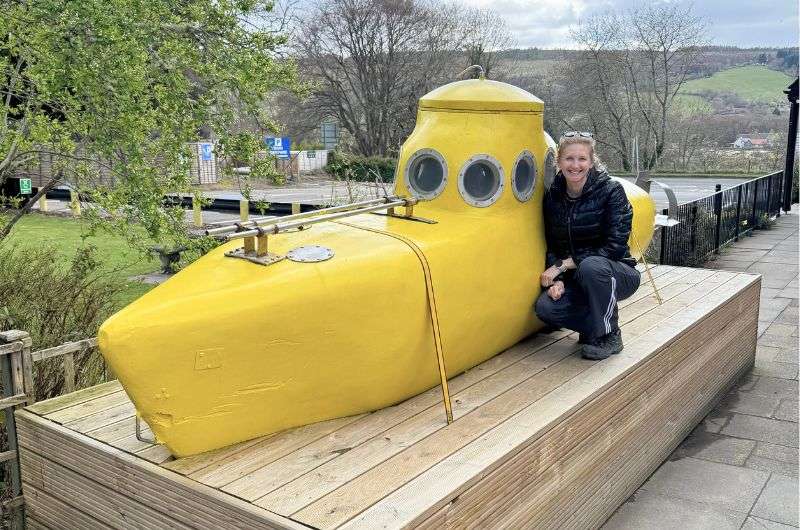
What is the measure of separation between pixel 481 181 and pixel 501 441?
1.45 meters

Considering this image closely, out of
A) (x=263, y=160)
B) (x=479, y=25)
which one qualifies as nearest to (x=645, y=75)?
(x=479, y=25)

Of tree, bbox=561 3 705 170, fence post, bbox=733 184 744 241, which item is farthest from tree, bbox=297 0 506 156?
fence post, bbox=733 184 744 241

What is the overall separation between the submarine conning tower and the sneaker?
33.9 inches

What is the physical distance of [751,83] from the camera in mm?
45906

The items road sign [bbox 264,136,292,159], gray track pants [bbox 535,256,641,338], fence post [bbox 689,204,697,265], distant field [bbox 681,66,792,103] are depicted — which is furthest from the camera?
distant field [bbox 681,66,792,103]

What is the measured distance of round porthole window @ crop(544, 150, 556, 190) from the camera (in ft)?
13.7

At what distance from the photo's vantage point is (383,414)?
3285 millimetres

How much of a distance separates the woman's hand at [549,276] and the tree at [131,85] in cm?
290

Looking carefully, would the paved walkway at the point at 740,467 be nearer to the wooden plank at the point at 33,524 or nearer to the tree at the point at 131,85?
the wooden plank at the point at 33,524

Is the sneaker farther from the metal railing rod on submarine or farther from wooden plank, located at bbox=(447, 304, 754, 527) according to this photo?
the metal railing rod on submarine

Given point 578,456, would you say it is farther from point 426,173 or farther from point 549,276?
point 426,173

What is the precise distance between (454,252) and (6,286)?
3.63m

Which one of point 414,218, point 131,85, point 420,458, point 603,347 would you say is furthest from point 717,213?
point 420,458

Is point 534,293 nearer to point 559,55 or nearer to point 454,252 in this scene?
point 454,252
